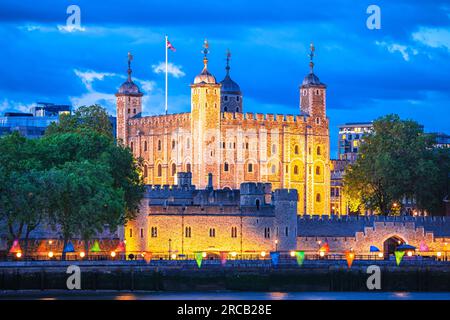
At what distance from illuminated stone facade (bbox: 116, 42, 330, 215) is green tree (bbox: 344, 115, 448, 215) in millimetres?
14035

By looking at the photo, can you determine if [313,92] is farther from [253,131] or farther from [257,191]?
[257,191]

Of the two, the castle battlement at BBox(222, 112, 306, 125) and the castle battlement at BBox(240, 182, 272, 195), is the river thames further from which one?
the castle battlement at BBox(222, 112, 306, 125)

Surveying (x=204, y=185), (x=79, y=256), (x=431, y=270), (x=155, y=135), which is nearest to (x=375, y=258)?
(x=431, y=270)

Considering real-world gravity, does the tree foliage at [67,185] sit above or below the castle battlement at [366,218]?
above

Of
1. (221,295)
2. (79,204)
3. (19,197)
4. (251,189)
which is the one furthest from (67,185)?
(251,189)

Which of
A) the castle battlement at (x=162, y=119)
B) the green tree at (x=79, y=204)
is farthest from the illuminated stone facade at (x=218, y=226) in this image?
the castle battlement at (x=162, y=119)

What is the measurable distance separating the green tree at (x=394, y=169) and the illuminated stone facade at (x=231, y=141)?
46.0 ft

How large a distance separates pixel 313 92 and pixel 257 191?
42353 mm

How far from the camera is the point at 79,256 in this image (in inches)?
4090

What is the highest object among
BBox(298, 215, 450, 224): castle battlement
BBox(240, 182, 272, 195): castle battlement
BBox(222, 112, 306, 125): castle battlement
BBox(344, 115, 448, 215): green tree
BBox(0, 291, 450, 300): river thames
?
BBox(222, 112, 306, 125): castle battlement

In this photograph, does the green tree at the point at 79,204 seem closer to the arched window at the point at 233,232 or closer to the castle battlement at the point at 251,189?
the arched window at the point at 233,232

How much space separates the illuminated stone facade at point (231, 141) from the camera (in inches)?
5743

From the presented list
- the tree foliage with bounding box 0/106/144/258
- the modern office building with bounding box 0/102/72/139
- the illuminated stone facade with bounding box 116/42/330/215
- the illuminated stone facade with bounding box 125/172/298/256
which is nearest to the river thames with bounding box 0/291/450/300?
the tree foliage with bounding box 0/106/144/258

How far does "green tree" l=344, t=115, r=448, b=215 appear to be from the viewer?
127875mm
